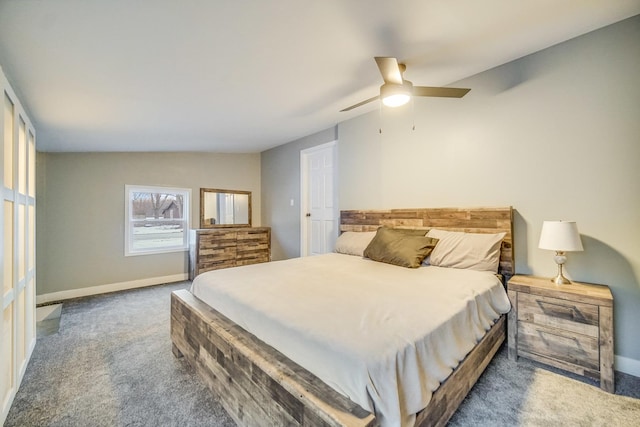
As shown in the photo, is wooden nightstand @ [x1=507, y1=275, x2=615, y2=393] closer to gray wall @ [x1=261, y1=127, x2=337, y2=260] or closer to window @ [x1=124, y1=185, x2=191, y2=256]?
gray wall @ [x1=261, y1=127, x2=337, y2=260]

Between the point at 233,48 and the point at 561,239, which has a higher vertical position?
the point at 233,48

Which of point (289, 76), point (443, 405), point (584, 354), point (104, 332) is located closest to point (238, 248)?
point (104, 332)

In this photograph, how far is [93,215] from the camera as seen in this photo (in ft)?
13.3

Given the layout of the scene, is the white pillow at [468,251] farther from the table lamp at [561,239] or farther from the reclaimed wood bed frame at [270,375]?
the table lamp at [561,239]

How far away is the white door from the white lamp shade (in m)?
2.71

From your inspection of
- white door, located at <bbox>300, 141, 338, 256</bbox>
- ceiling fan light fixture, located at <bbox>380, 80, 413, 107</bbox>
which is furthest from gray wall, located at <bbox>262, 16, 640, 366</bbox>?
white door, located at <bbox>300, 141, 338, 256</bbox>

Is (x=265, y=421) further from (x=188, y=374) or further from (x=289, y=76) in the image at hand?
(x=289, y=76)

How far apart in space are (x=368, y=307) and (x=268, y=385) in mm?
618

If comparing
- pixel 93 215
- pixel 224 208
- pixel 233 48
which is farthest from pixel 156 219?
pixel 233 48

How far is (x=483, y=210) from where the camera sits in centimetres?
267

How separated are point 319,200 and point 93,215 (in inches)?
136

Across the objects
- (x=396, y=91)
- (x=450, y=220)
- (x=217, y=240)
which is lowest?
(x=217, y=240)

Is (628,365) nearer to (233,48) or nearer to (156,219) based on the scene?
(233,48)

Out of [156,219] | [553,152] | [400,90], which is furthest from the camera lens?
[156,219]
